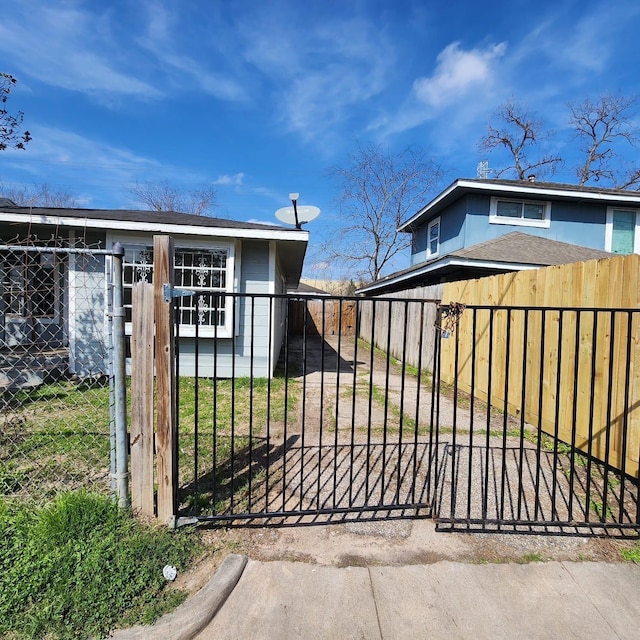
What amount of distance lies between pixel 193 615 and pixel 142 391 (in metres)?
1.21

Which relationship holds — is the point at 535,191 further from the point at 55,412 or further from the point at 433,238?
the point at 55,412

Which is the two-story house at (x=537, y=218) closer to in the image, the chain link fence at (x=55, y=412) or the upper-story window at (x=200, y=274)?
the upper-story window at (x=200, y=274)

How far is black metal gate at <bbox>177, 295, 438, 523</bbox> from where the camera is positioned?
2.48 m

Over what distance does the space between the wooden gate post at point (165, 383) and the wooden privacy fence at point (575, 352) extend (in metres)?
1.74

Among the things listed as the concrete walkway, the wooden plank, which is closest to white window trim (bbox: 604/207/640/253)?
the concrete walkway

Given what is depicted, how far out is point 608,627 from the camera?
5.56 feet

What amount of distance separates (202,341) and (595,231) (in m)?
12.4

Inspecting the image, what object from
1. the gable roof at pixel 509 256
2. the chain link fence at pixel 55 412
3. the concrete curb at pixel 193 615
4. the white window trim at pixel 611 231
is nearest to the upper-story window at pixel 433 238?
the gable roof at pixel 509 256

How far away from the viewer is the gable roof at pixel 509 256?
27.1ft

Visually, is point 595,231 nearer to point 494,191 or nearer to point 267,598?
point 494,191

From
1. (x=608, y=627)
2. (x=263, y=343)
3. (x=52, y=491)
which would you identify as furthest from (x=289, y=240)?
(x=608, y=627)

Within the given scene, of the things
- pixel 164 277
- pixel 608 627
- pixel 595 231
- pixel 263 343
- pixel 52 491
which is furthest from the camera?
pixel 595 231

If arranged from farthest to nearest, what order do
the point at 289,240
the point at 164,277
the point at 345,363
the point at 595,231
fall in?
the point at 595,231, the point at 345,363, the point at 289,240, the point at 164,277

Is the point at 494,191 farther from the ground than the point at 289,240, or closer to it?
farther from the ground
